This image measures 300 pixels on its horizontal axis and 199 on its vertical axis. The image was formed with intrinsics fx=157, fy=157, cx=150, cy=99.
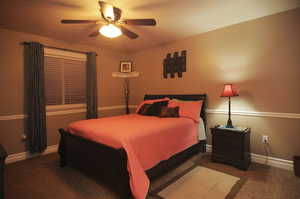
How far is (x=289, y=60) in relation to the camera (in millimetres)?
2449

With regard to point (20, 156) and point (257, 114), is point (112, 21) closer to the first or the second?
point (257, 114)

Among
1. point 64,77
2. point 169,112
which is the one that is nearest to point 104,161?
point 169,112

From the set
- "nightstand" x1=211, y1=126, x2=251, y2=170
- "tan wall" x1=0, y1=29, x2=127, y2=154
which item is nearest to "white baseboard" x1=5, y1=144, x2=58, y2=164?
"tan wall" x1=0, y1=29, x2=127, y2=154

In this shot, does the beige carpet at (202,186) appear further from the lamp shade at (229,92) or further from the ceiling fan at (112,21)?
the ceiling fan at (112,21)

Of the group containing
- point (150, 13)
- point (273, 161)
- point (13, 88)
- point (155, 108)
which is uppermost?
point (150, 13)

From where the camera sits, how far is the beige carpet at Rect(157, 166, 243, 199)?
1.90 m

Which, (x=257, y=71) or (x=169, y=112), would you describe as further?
(x=169, y=112)

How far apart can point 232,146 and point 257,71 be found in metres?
1.36

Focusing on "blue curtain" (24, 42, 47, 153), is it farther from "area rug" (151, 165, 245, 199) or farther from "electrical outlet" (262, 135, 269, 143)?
"electrical outlet" (262, 135, 269, 143)

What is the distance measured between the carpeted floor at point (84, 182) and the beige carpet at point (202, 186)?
107 millimetres

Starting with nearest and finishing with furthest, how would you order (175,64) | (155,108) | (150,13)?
(150,13)
(155,108)
(175,64)

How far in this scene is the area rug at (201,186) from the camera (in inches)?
74.6

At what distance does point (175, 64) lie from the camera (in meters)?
3.83

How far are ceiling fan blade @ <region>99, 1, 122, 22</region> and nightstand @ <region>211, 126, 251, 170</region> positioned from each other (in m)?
2.43
